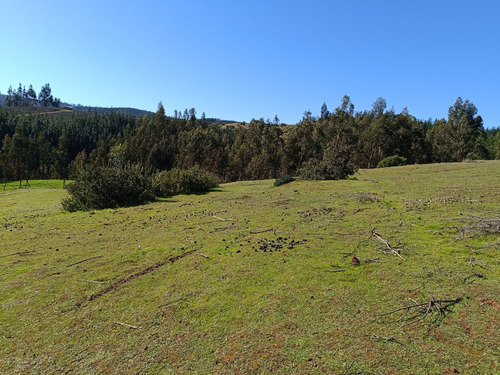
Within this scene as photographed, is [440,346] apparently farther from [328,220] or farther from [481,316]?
[328,220]

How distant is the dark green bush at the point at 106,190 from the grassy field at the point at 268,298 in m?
6.12

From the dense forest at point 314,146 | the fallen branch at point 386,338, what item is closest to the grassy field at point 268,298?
the fallen branch at point 386,338

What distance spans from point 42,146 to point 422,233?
330 feet

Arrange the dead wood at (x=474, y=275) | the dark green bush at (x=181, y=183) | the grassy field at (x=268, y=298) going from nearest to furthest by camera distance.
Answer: the grassy field at (x=268, y=298) < the dead wood at (x=474, y=275) < the dark green bush at (x=181, y=183)

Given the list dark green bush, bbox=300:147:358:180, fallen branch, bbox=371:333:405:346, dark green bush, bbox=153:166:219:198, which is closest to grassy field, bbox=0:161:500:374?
fallen branch, bbox=371:333:405:346

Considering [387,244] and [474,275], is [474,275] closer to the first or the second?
[474,275]

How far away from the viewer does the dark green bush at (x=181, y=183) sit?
62.6ft

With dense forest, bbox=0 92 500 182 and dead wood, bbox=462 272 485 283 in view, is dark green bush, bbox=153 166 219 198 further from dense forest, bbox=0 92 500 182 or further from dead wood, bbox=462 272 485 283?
dense forest, bbox=0 92 500 182

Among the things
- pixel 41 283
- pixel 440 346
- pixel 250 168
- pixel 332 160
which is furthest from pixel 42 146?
pixel 440 346

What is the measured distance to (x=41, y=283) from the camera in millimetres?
5938

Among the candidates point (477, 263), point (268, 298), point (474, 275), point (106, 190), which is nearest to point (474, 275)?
point (474, 275)

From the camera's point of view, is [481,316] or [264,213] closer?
[481,316]

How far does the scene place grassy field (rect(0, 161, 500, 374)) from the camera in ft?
11.6

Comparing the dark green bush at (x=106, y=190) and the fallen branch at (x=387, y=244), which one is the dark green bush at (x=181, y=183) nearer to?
the dark green bush at (x=106, y=190)
